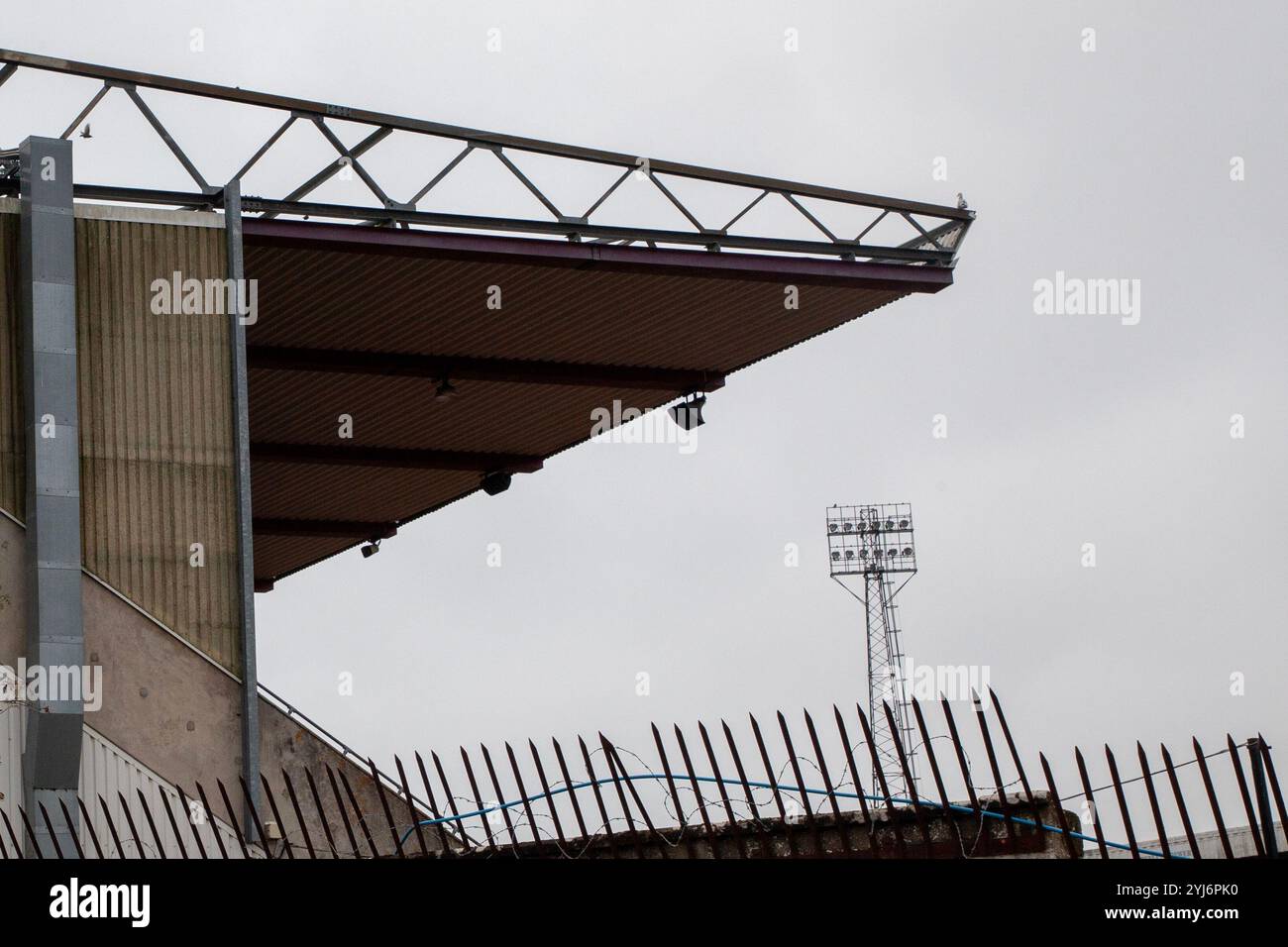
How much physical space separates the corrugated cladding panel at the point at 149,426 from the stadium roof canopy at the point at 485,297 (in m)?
0.80

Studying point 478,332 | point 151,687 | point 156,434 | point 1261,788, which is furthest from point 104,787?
point 1261,788

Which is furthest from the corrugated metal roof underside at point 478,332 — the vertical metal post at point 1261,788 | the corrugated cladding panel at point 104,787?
the vertical metal post at point 1261,788

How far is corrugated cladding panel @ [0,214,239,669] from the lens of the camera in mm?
18203

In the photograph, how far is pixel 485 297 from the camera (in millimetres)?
23062

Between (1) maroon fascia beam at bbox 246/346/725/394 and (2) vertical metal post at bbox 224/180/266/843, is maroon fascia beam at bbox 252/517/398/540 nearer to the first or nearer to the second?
(1) maroon fascia beam at bbox 246/346/725/394

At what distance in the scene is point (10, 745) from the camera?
17.1 meters

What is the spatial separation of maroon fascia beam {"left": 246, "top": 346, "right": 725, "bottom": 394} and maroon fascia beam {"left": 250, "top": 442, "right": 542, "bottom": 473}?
4.11m

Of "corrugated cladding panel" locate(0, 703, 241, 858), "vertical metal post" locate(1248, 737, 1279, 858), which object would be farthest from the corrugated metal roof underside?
"vertical metal post" locate(1248, 737, 1279, 858)

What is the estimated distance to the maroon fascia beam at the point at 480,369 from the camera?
24688 millimetres

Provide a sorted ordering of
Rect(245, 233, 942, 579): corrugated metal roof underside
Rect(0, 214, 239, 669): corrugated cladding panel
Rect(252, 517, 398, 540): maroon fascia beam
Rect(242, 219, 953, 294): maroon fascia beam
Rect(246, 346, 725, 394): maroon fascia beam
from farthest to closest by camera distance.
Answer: Rect(252, 517, 398, 540): maroon fascia beam, Rect(246, 346, 725, 394): maroon fascia beam, Rect(245, 233, 942, 579): corrugated metal roof underside, Rect(242, 219, 953, 294): maroon fascia beam, Rect(0, 214, 239, 669): corrugated cladding panel
